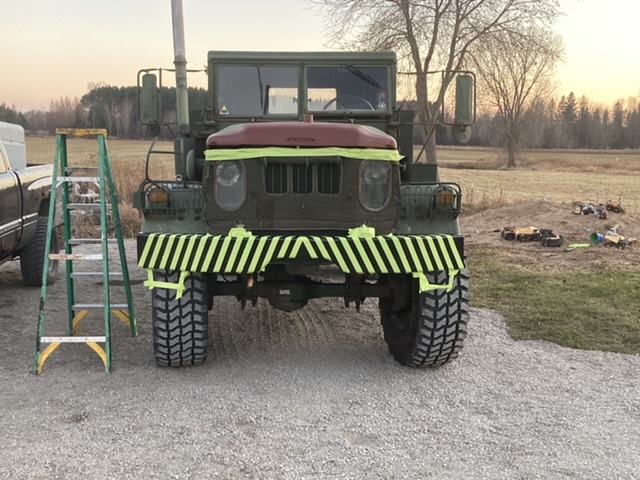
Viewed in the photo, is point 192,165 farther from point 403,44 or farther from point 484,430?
point 403,44

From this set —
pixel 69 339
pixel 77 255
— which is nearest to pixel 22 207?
pixel 77 255

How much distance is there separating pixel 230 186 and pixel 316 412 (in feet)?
5.32

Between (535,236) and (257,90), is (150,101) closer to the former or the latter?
(257,90)

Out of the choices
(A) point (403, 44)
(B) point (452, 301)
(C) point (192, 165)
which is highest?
(A) point (403, 44)

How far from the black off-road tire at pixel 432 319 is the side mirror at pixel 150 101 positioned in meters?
2.77

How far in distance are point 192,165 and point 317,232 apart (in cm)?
199

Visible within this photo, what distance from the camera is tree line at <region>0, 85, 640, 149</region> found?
148 ft

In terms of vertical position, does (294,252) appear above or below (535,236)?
above

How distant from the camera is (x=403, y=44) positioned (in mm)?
15266

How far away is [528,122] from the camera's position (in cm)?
5750

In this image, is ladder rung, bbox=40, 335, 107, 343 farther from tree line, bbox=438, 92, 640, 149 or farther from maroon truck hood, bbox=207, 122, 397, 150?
tree line, bbox=438, 92, 640, 149

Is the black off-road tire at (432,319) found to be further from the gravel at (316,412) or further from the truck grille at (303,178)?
the truck grille at (303,178)

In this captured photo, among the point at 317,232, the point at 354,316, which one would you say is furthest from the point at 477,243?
the point at 317,232

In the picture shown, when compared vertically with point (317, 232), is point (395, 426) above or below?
below
